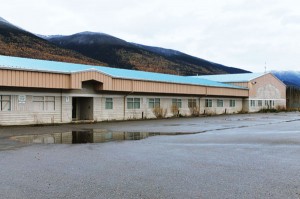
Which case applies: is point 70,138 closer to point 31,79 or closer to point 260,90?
point 31,79

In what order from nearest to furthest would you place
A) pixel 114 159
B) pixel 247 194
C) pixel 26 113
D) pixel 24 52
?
A: pixel 247 194
pixel 114 159
pixel 26 113
pixel 24 52

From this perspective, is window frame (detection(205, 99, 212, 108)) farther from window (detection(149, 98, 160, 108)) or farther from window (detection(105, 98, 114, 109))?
window (detection(105, 98, 114, 109))

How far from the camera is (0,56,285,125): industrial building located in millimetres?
23156

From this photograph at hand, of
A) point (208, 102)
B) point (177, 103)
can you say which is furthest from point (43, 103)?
point (208, 102)

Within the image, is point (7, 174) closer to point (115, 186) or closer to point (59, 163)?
point (59, 163)

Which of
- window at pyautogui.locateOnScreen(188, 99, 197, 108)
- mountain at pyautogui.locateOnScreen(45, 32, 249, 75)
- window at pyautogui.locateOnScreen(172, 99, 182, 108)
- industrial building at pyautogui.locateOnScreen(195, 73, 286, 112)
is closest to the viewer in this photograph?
window at pyautogui.locateOnScreen(172, 99, 182, 108)

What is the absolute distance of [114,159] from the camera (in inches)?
373

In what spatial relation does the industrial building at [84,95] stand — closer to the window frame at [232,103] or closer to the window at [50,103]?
the window at [50,103]

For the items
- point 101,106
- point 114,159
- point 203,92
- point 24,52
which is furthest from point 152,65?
point 114,159

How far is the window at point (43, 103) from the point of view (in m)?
24.5

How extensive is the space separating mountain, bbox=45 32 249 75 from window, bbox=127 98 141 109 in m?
67.2

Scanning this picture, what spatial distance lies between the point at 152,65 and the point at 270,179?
99771 millimetres

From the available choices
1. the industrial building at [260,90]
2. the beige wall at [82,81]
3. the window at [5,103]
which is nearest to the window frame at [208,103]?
the beige wall at [82,81]

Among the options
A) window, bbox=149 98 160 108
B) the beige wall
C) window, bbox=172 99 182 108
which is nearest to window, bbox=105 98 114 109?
the beige wall
